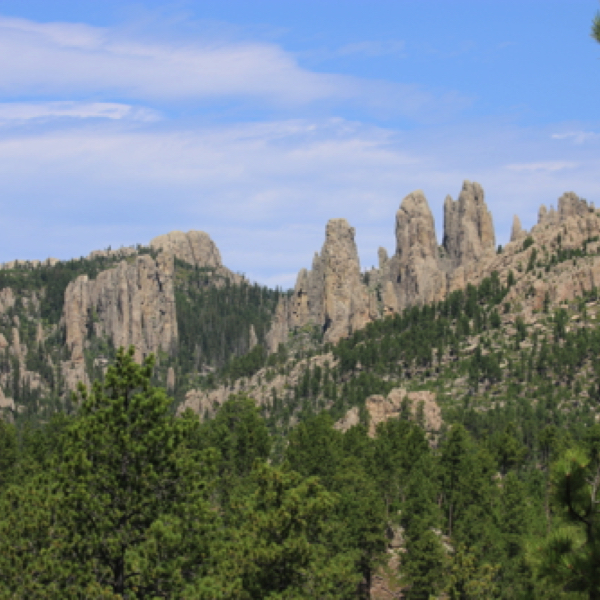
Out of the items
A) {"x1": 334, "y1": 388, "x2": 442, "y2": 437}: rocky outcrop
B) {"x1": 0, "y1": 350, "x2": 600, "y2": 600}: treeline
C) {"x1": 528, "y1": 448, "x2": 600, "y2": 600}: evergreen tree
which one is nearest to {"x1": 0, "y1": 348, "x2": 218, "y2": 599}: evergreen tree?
{"x1": 0, "y1": 350, "x2": 600, "y2": 600}: treeline

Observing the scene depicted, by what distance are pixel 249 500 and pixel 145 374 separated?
37.6ft

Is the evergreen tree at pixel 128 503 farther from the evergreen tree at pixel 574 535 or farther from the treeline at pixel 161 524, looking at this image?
the evergreen tree at pixel 574 535

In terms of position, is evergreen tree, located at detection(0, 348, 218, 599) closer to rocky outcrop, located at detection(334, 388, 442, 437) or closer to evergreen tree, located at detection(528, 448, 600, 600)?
evergreen tree, located at detection(528, 448, 600, 600)

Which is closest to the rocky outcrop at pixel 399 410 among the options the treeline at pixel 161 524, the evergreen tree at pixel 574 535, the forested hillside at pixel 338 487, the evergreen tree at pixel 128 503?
the forested hillside at pixel 338 487

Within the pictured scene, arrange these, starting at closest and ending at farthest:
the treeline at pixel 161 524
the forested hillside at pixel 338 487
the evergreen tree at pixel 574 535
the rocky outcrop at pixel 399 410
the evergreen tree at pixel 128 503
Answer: the evergreen tree at pixel 574 535 → the treeline at pixel 161 524 → the evergreen tree at pixel 128 503 → the forested hillside at pixel 338 487 → the rocky outcrop at pixel 399 410

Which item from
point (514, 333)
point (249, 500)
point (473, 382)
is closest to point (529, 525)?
point (249, 500)

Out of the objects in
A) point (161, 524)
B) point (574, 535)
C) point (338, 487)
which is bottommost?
point (338, 487)

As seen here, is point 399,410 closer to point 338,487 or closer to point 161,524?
point 338,487

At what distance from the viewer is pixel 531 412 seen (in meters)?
144

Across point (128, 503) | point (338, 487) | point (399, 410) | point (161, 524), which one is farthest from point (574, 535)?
point (399, 410)

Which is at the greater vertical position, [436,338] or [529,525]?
[436,338]

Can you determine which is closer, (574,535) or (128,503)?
(574,535)

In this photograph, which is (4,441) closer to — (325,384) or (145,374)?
(145,374)

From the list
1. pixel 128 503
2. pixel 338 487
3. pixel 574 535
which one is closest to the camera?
pixel 574 535
